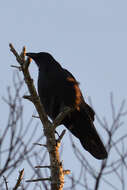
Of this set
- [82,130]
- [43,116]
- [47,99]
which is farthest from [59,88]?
[43,116]

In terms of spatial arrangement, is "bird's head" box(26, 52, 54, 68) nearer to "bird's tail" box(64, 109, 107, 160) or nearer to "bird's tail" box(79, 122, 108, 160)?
"bird's tail" box(64, 109, 107, 160)

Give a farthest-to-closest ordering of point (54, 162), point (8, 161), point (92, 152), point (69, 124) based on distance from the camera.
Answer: point (69, 124)
point (92, 152)
point (8, 161)
point (54, 162)

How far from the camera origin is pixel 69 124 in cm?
612

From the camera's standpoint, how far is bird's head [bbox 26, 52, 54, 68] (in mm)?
6531

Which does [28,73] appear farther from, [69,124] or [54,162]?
[69,124]

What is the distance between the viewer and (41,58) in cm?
666

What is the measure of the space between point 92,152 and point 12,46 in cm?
213

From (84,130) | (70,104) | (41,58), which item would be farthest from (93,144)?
(41,58)

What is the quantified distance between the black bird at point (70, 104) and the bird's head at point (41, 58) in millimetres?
283

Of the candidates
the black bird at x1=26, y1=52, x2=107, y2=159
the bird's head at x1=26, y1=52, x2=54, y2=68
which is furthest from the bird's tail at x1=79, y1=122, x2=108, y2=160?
the bird's head at x1=26, y1=52, x2=54, y2=68

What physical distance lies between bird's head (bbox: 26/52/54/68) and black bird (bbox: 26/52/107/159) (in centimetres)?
28

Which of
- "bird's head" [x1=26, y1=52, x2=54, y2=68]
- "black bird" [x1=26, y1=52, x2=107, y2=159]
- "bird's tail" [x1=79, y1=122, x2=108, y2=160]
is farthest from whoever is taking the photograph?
"bird's head" [x1=26, y1=52, x2=54, y2=68]

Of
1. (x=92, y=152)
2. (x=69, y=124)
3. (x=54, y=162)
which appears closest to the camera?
(x=54, y=162)

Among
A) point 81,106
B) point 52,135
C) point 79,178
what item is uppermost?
point 81,106
